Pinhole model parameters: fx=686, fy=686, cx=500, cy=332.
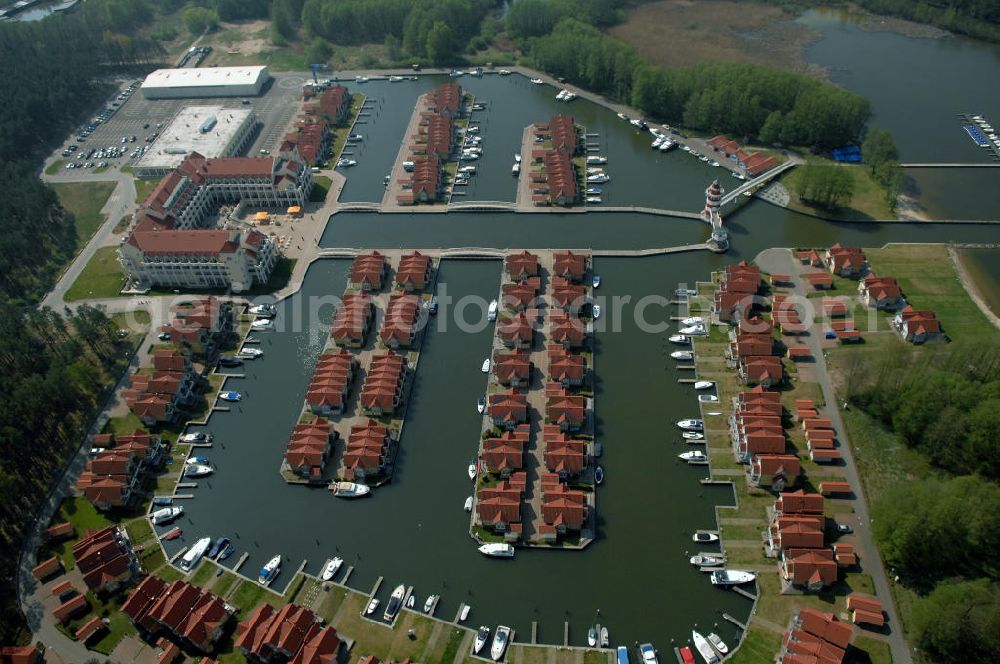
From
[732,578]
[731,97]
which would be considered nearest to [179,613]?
[732,578]

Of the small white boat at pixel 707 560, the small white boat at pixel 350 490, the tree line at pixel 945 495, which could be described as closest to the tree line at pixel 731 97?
the tree line at pixel 945 495

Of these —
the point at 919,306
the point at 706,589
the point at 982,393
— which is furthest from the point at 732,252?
the point at 706,589

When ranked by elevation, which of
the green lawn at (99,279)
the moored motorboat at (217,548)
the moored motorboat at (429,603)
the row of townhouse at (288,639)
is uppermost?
the green lawn at (99,279)

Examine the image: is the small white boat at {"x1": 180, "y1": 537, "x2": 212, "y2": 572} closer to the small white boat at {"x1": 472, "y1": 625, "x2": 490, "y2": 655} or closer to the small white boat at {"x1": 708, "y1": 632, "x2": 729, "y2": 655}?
the small white boat at {"x1": 472, "y1": 625, "x2": 490, "y2": 655}

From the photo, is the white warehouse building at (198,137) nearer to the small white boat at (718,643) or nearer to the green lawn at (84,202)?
the green lawn at (84,202)

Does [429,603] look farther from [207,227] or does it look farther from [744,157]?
[744,157]
